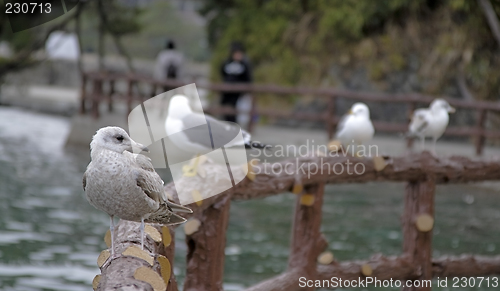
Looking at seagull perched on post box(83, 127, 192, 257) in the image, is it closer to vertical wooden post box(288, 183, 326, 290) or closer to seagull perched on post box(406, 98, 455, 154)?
vertical wooden post box(288, 183, 326, 290)

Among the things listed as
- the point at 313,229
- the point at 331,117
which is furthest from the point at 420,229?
the point at 331,117

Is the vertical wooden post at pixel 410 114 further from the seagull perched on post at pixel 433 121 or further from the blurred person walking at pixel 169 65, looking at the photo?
the blurred person walking at pixel 169 65

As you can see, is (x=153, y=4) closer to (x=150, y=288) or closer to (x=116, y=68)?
(x=116, y=68)

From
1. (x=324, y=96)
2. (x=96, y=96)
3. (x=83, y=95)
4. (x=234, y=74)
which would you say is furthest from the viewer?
(x=83, y=95)

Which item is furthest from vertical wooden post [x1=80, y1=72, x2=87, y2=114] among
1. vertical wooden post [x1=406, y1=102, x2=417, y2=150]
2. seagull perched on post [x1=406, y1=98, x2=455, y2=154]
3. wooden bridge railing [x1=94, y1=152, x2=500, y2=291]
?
wooden bridge railing [x1=94, y1=152, x2=500, y2=291]

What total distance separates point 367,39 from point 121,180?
11925 millimetres

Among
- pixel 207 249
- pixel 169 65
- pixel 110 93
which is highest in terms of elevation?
pixel 169 65

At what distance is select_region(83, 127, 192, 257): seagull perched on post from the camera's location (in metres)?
1.98

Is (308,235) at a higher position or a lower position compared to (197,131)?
lower

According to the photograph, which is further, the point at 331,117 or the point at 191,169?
the point at 331,117

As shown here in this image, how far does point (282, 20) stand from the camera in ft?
48.1

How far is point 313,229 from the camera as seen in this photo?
11.8 ft

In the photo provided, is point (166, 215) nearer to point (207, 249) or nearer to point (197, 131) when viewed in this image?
point (207, 249)

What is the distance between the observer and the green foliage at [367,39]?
12.5 m
